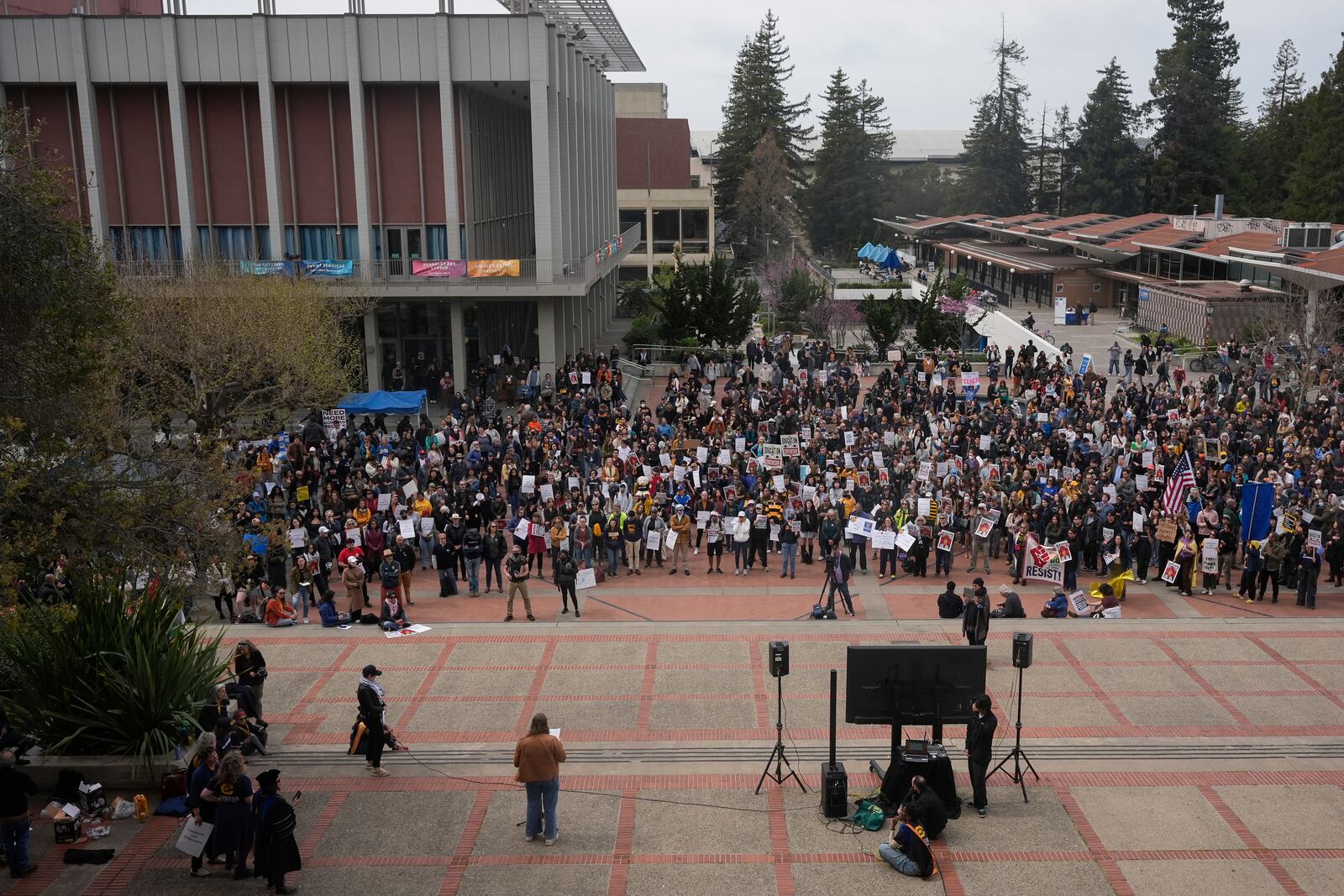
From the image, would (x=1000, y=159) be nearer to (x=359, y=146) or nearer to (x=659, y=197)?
(x=659, y=197)

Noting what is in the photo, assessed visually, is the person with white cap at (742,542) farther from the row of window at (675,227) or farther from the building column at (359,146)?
the row of window at (675,227)

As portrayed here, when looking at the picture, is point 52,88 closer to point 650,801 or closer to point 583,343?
point 583,343

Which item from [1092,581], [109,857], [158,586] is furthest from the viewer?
[1092,581]

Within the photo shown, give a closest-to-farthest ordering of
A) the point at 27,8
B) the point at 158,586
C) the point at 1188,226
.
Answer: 1. the point at 158,586
2. the point at 27,8
3. the point at 1188,226

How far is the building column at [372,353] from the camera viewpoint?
3928 centimetres

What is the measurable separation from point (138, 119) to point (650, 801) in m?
34.3

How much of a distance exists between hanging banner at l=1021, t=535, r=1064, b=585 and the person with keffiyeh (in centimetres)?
1251

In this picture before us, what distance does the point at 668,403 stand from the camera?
110ft

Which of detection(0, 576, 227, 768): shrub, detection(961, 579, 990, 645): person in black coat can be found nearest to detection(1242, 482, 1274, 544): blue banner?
detection(961, 579, 990, 645): person in black coat

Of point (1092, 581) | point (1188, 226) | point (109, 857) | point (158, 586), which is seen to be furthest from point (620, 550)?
point (1188, 226)

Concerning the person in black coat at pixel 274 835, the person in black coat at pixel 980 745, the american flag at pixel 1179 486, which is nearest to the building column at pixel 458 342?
the american flag at pixel 1179 486

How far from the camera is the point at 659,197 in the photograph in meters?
75.2

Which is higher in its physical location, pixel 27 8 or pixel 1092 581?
pixel 27 8

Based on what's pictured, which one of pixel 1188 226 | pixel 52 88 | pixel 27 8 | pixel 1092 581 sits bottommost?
pixel 1092 581
